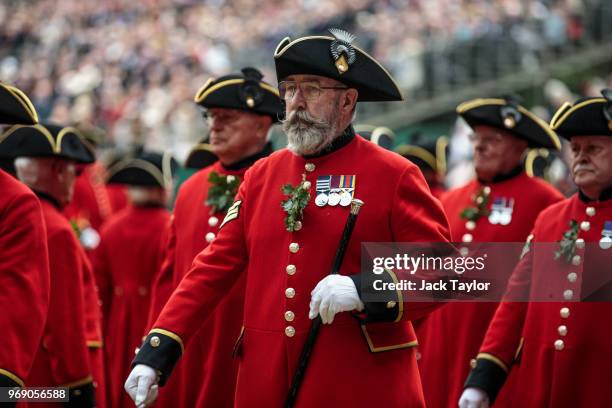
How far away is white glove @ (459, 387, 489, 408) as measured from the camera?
6522mm

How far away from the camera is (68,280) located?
6.95 meters

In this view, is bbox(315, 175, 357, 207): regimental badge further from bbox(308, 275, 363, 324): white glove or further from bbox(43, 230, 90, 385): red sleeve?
bbox(43, 230, 90, 385): red sleeve

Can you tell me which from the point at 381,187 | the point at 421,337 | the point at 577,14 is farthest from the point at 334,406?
the point at 577,14

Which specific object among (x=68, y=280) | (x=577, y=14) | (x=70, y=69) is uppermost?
(x=577, y=14)

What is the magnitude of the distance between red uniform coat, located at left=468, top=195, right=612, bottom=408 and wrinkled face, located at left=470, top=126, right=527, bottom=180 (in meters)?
1.66

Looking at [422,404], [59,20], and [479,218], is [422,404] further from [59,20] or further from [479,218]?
[59,20]

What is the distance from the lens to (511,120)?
8594 mm

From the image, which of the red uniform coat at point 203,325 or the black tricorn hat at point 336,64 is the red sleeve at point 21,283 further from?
the red uniform coat at point 203,325

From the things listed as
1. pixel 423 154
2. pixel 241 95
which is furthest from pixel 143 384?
pixel 423 154

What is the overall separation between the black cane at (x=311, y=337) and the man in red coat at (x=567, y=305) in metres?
1.47

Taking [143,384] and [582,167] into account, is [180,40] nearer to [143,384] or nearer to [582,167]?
[582,167]

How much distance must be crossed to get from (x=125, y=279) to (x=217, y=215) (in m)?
2.79

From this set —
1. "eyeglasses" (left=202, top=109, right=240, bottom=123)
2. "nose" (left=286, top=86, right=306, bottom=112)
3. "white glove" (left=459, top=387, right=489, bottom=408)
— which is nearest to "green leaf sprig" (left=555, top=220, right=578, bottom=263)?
"white glove" (left=459, top=387, right=489, bottom=408)

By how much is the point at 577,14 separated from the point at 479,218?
52.3 ft
